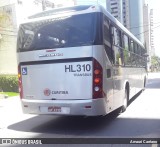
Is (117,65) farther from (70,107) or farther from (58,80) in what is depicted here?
(70,107)

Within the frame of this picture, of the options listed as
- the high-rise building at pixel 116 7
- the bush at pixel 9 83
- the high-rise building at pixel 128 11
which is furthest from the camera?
the high-rise building at pixel 128 11

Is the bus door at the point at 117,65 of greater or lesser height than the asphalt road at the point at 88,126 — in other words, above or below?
above

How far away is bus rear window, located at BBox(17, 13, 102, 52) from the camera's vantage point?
649 centimetres

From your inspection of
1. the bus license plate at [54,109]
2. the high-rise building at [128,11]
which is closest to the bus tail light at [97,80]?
the bus license plate at [54,109]

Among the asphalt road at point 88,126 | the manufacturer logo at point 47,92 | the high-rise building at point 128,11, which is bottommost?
the asphalt road at point 88,126

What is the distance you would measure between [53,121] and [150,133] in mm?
2928

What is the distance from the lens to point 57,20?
6773mm

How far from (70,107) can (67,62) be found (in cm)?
105

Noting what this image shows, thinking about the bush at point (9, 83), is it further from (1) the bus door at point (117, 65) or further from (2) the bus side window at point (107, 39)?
(2) the bus side window at point (107, 39)

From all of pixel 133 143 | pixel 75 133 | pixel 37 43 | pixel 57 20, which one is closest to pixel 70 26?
pixel 57 20

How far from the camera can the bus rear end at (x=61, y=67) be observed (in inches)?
251

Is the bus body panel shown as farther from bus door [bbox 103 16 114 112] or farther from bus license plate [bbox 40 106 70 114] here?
bus door [bbox 103 16 114 112]

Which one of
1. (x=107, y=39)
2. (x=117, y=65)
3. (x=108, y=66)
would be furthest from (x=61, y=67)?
(x=117, y=65)

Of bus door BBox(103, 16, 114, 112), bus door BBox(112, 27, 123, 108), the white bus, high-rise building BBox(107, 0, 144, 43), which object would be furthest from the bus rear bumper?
high-rise building BBox(107, 0, 144, 43)
